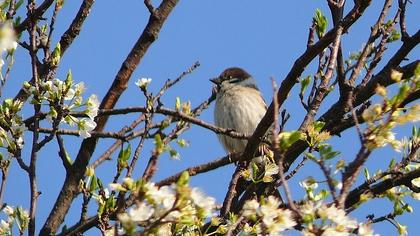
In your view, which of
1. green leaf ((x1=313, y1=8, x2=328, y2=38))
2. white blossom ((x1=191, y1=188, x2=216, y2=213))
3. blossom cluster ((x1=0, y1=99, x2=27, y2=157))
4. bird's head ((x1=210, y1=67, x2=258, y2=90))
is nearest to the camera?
white blossom ((x1=191, y1=188, x2=216, y2=213))

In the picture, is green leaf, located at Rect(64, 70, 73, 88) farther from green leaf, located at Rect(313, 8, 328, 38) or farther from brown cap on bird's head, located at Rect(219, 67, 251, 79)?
brown cap on bird's head, located at Rect(219, 67, 251, 79)

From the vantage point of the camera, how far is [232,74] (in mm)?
8688

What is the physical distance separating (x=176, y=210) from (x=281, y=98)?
129cm

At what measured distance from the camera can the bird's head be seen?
839cm

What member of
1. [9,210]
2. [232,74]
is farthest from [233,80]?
[9,210]

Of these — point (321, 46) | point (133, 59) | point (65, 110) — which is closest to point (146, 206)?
point (321, 46)

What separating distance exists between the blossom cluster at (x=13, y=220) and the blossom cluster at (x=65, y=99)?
0.46 m

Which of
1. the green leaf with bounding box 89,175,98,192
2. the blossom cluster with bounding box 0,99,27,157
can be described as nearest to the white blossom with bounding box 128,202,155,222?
the green leaf with bounding box 89,175,98,192

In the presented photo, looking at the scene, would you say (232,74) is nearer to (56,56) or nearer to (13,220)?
(56,56)

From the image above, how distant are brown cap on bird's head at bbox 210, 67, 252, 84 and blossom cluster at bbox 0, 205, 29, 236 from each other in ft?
16.7

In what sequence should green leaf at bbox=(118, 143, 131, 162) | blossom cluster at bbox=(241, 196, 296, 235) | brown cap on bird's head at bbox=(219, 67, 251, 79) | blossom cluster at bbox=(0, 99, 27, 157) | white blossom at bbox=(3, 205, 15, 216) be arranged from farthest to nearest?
brown cap on bird's head at bbox=(219, 67, 251, 79) → blossom cluster at bbox=(0, 99, 27, 157) → white blossom at bbox=(3, 205, 15, 216) → green leaf at bbox=(118, 143, 131, 162) → blossom cluster at bbox=(241, 196, 296, 235)

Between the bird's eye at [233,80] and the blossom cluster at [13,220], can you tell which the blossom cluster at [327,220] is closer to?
the blossom cluster at [13,220]

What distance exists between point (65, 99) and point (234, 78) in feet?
16.8

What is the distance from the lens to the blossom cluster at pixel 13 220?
11.2ft
